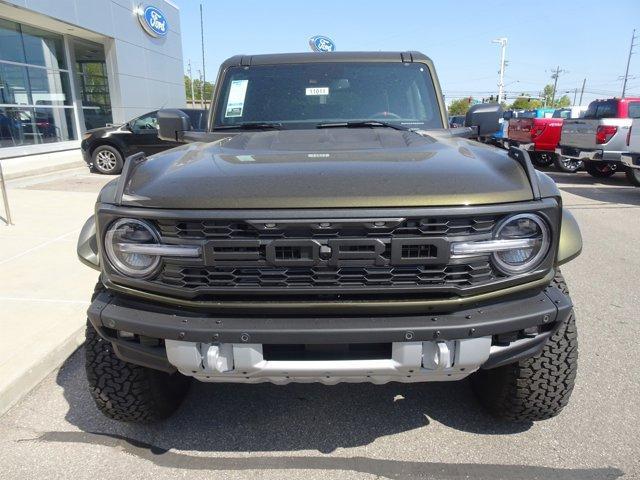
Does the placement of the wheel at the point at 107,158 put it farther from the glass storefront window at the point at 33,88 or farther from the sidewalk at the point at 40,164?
the glass storefront window at the point at 33,88

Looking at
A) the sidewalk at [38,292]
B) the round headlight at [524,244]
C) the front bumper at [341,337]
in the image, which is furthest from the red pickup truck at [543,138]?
the front bumper at [341,337]

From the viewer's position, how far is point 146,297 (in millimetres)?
2010

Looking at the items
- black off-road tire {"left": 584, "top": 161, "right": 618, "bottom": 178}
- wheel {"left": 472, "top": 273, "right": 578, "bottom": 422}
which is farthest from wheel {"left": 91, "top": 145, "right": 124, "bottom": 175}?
black off-road tire {"left": 584, "top": 161, "right": 618, "bottom": 178}

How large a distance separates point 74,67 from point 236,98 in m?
14.7

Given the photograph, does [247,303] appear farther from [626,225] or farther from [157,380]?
[626,225]

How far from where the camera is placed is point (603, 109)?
1220 cm

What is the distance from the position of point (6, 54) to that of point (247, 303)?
46.1 ft

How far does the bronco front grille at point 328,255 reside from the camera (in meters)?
1.87

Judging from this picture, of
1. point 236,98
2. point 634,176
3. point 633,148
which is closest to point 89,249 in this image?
point 236,98

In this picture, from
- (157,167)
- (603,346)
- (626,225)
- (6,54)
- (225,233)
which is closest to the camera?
(225,233)

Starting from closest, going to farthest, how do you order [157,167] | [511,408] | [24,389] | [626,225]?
[157,167]
[511,408]
[24,389]
[626,225]

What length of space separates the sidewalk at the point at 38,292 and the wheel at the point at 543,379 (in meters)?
2.63

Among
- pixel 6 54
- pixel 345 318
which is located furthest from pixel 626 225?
pixel 6 54

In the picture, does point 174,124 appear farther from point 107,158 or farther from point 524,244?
point 107,158
